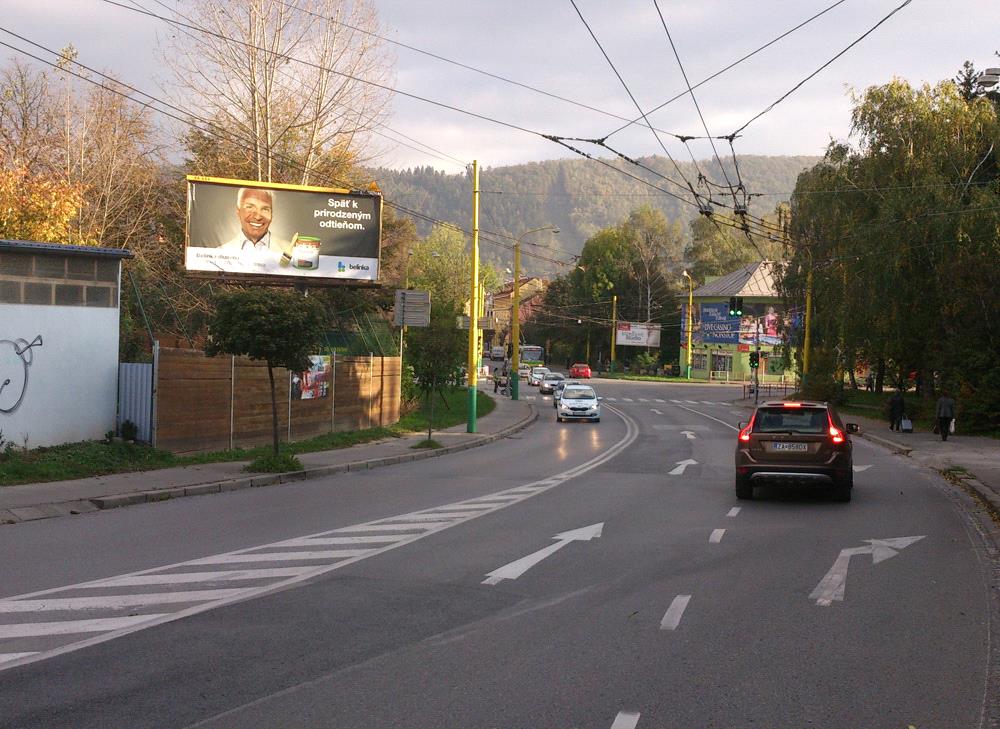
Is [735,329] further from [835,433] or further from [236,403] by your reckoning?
[835,433]

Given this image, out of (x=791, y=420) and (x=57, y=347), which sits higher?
(x=57, y=347)

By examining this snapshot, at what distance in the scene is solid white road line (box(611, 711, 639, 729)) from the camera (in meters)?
5.11

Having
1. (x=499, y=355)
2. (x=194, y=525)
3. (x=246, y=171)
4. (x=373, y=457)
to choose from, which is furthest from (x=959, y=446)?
(x=499, y=355)

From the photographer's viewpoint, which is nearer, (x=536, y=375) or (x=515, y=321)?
(x=515, y=321)

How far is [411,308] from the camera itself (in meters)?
27.3

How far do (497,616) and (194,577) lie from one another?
3.07 meters

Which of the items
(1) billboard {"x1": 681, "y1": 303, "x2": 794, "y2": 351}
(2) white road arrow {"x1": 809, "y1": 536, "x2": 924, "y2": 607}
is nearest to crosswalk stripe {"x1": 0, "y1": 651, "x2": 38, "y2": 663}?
(2) white road arrow {"x1": 809, "y1": 536, "x2": 924, "y2": 607}

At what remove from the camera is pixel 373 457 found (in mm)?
21469

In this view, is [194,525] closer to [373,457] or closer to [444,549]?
[444,549]

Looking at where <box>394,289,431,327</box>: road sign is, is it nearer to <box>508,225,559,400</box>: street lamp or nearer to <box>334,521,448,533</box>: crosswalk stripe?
<box>334,521,448,533</box>: crosswalk stripe

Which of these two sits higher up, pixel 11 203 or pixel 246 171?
pixel 246 171

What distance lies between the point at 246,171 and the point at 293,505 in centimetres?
2373

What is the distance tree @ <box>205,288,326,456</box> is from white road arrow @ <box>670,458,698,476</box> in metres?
7.86

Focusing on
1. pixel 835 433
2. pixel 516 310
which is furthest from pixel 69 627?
pixel 516 310
